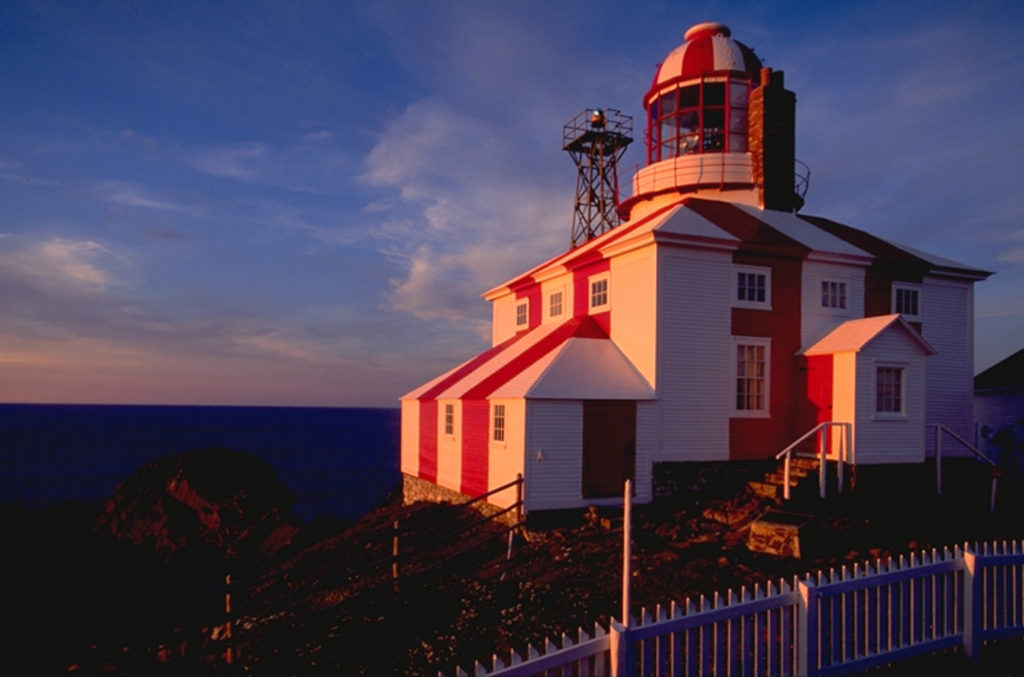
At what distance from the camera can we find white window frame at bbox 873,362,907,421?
16.4m

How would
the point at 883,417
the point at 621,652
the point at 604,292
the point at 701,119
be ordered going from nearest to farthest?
the point at 621,652 < the point at 883,417 < the point at 604,292 < the point at 701,119

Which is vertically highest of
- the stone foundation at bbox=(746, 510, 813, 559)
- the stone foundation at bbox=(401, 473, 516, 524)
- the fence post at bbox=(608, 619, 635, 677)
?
the fence post at bbox=(608, 619, 635, 677)

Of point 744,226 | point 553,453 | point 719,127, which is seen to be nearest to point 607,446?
point 553,453

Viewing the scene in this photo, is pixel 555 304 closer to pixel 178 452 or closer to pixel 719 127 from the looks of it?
pixel 719 127

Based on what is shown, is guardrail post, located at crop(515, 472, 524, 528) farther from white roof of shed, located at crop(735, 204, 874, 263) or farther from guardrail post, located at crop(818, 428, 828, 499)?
white roof of shed, located at crop(735, 204, 874, 263)

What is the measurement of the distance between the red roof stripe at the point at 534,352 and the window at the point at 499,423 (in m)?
0.70

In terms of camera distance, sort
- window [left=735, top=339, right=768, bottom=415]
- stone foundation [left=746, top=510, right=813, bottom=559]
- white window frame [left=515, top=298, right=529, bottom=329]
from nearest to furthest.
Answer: stone foundation [left=746, top=510, right=813, bottom=559] → window [left=735, top=339, right=768, bottom=415] → white window frame [left=515, top=298, right=529, bottom=329]

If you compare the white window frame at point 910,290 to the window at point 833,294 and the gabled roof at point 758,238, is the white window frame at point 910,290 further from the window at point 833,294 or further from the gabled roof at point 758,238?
the window at point 833,294

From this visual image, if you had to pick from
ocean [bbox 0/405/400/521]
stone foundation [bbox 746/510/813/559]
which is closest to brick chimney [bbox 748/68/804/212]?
stone foundation [bbox 746/510/813/559]

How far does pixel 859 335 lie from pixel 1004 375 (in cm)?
1222

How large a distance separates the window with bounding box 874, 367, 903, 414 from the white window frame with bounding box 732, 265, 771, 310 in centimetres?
310

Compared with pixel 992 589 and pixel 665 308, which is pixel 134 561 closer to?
pixel 665 308

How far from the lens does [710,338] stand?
17.3m

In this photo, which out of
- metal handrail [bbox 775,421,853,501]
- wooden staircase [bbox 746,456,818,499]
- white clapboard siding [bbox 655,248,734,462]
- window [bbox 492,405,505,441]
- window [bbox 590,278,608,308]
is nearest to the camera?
metal handrail [bbox 775,421,853,501]
